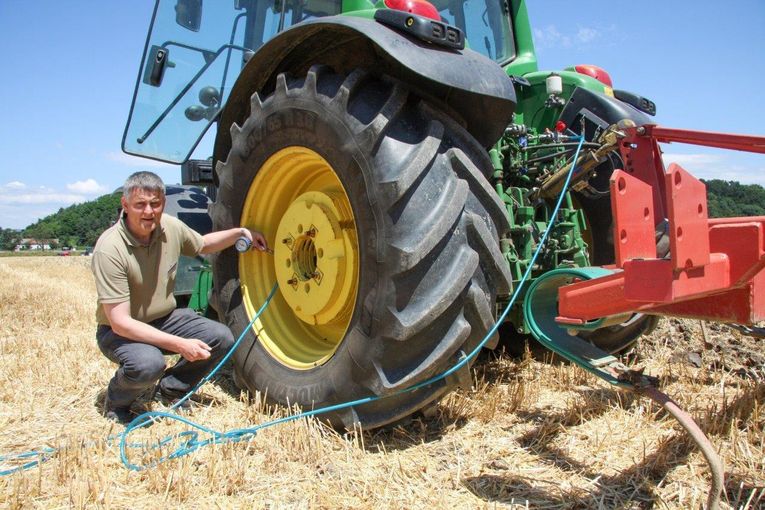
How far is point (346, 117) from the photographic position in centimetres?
213

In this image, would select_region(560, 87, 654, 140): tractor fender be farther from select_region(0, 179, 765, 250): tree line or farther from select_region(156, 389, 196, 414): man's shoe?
select_region(0, 179, 765, 250): tree line

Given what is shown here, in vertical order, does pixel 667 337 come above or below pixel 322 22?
below

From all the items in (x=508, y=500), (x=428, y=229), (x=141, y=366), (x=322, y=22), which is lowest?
(x=508, y=500)

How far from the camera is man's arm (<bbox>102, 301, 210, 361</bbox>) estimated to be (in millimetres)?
2588

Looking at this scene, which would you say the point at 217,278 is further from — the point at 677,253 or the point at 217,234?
the point at 677,253

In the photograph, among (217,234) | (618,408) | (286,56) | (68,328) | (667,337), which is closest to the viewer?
(618,408)

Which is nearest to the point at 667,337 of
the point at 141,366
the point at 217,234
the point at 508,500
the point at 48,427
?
the point at 508,500

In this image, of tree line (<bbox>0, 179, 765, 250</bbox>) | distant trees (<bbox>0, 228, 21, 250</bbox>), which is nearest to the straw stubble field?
tree line (<bbox>0, 179, 765, 250</bbox>)

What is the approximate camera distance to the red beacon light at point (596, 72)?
3.45 m

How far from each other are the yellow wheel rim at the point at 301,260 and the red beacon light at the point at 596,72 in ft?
5.41

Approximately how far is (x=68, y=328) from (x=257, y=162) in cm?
282

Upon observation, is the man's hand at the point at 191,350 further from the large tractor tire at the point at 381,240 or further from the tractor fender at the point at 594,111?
the tractor fender at the point at 594,111

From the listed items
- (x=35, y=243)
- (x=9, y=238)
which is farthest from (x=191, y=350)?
(x=9, y=238)

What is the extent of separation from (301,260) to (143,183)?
0.77m
